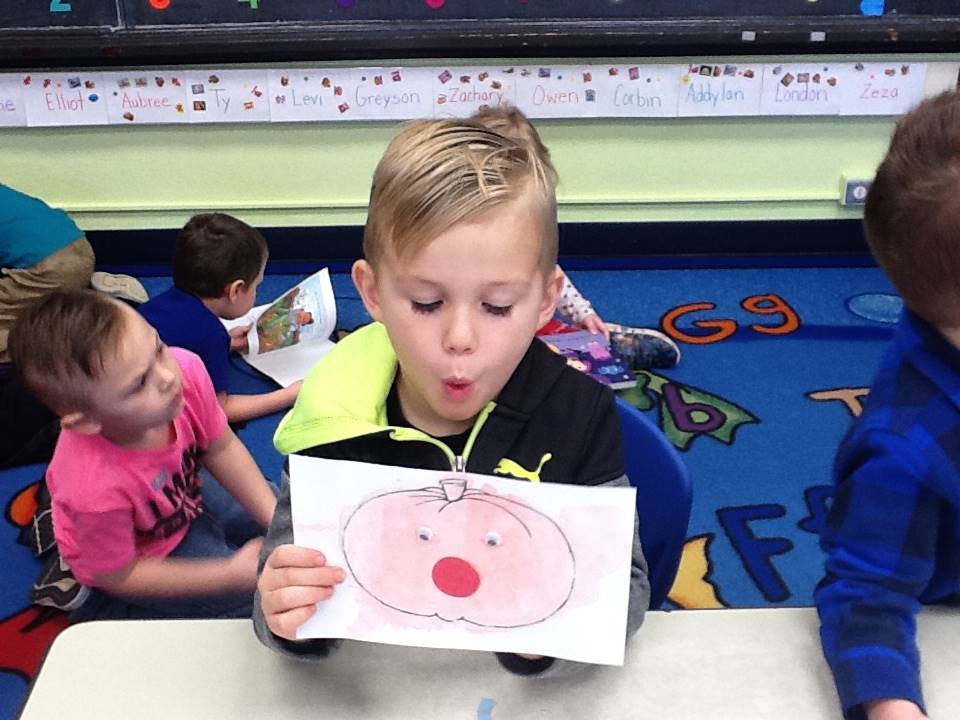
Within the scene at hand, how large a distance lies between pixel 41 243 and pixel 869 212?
2.37 meters

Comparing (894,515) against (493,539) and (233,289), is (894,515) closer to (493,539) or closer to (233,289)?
(493,539)

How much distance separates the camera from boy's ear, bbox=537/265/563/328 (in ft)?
2.56

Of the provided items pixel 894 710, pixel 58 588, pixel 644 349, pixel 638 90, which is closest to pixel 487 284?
pixel 894 710

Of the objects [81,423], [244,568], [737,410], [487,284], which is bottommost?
[737,410]

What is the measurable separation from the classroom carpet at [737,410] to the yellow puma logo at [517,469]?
898 mm

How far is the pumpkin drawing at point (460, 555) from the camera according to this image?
2.12 feet

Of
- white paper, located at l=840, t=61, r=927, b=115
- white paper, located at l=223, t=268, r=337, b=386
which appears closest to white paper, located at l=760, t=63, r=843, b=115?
white paper, located at l=840, t=61, r=927, b=115

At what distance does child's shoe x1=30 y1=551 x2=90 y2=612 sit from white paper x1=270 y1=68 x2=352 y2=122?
1.55 metres

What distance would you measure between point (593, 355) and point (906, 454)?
4.89 feet

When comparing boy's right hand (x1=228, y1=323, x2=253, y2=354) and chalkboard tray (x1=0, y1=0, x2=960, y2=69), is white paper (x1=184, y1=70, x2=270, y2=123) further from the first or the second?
boy's right hand (x1=228, y1=323, x2=253, y2=354)

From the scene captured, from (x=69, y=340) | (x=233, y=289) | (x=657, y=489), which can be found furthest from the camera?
(x=233, y=289)

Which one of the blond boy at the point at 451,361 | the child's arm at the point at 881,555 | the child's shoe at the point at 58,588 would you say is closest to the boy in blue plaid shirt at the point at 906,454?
the child's arm at the point at 881,555

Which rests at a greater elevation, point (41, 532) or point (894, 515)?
point (894, 515)

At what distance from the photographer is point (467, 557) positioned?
661mm
